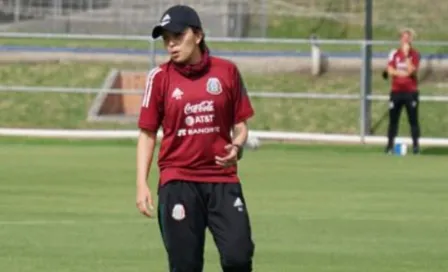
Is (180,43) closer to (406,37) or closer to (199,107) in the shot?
(199,107)

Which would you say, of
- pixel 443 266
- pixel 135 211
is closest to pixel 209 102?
pixel 443 266

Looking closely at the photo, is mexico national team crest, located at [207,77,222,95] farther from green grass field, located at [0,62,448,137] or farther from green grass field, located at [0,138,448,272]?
green grass field, located at [0,62,448,137]

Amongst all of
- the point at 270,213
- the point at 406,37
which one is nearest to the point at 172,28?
the point at 270,213

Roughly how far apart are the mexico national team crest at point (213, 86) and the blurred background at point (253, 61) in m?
17.9

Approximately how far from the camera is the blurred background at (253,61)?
30047mm

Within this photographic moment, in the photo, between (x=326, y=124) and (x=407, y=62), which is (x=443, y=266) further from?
(x=326, y=124)

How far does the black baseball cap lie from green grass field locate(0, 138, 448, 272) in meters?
3.49

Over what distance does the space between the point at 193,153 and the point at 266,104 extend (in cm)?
2360

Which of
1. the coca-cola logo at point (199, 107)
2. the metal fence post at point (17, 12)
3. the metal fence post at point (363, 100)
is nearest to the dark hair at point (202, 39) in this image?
the coca-cola logo at point (199, 107)

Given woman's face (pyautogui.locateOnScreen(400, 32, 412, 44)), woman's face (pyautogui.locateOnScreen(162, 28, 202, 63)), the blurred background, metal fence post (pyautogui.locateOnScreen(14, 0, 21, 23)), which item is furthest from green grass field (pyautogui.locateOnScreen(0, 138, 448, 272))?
metal fence post (pyautogui.locateOnScreen(14, 0, 21, 23))

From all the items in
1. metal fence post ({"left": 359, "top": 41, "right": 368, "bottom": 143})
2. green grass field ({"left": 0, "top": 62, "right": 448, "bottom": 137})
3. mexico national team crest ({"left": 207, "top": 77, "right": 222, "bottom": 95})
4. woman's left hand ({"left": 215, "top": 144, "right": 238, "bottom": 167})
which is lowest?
green grass field ({"left": 0, "top": 62, "right": 448, "bottom": 137})

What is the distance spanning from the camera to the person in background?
82.2 ft

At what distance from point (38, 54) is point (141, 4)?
7.74 meters

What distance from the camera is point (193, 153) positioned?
903 cm
